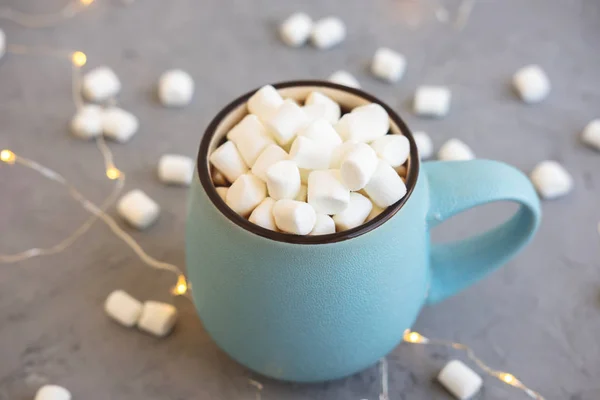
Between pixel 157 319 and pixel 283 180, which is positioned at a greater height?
pixel 283 180

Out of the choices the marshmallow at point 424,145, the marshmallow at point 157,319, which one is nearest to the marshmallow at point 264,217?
the marshmallow at point 157,319

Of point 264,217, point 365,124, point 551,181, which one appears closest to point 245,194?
point 264,217

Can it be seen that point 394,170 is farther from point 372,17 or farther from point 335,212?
point 372,17

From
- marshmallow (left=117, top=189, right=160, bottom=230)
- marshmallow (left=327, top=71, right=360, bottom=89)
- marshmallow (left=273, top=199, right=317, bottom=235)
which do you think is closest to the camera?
marshmallow (left=273, top=199, right=317, bottom=235)

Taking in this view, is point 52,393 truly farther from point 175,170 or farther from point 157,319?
point 175,170

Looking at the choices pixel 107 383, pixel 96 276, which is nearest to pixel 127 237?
pixel 96 276

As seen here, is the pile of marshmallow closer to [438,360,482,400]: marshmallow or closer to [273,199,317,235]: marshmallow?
[273,199,317,235]: marshmallow

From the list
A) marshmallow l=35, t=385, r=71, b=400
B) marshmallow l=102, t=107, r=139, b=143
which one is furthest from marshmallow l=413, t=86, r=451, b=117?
marshmallow l=35, t=385, r=71, b=400
